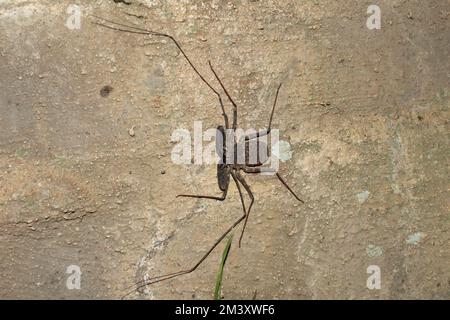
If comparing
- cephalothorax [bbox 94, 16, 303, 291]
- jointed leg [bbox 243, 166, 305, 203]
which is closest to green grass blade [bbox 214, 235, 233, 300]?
cephalothorax [bbox 94, 16, 303, 291]

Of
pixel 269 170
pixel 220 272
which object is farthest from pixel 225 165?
pixel 220 272

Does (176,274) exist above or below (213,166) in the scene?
below

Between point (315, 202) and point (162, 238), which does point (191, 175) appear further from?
point (315, 202)

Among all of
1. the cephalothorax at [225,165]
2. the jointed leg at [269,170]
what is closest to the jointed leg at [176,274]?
the cephalothorax at [225,165]

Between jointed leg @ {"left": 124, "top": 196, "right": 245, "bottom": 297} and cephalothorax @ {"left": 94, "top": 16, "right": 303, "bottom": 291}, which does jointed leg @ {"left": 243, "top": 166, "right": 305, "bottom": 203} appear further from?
jointed leg @ {"left": 124, "top": 196, "right": 245, "bottom": 297}

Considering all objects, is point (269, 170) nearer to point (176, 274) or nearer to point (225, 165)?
point (225, 165)

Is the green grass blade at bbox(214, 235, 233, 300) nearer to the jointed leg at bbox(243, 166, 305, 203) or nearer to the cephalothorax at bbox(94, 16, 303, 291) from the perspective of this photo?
the cephalothorax at bbox(94, 16, 303, 291)

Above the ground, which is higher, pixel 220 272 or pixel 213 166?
pixel 213 166

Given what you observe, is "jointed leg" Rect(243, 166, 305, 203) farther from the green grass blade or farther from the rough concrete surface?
the green grass blade

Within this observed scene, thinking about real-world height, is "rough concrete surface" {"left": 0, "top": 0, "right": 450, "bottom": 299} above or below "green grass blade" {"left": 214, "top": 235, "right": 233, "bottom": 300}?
above

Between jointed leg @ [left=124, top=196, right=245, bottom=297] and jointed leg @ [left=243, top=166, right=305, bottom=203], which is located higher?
jointed leg @ [left=243, top=166, right=305, bottom=203]

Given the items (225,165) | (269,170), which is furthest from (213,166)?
(269,170)
